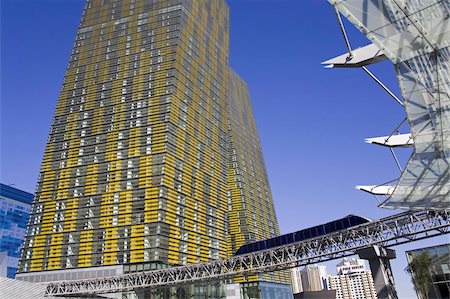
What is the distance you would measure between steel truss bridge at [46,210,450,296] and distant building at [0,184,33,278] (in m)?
119

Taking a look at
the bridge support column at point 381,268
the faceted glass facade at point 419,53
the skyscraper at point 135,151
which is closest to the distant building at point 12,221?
the skyscraper at point 135,151

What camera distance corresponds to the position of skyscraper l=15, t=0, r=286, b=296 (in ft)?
237

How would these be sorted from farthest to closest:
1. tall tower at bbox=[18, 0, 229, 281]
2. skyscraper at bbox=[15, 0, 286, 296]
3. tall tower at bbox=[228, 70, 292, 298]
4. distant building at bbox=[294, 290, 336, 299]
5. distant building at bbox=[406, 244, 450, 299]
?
distant building at bbox=[294, 290, 336, 299]
tall tower at bbox=[228, 70, 292, 298]
tall tower at bbox=[18, 0, 229, 281]
skyscraper at bbox=[15, 0, 286, 296]
distant building at bbox=[406, 244, 450, 299]

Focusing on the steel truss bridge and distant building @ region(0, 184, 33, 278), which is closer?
the steel truss bridge

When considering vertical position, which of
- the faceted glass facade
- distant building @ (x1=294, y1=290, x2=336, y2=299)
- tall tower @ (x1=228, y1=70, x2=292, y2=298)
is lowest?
distant building @ (x1=294, y1=290, x2=336, y2=299)

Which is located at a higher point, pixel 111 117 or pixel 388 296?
pixel 111 117

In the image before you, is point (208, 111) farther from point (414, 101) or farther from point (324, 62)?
point (414, 101)

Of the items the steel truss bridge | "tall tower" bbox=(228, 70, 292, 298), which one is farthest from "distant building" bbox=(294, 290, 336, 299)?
the steel truss bridge

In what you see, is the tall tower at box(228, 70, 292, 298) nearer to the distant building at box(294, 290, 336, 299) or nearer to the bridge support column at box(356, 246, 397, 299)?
the distant building at box(294, 290, 336, 299)

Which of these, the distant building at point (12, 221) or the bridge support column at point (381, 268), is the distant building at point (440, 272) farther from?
the distant building at point (12, 221)

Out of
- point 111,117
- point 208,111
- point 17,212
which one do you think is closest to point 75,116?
point 111,117

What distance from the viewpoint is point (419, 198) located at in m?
22.1

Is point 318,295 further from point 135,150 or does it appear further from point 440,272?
point 440,272

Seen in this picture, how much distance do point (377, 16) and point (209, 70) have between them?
90282 mm
